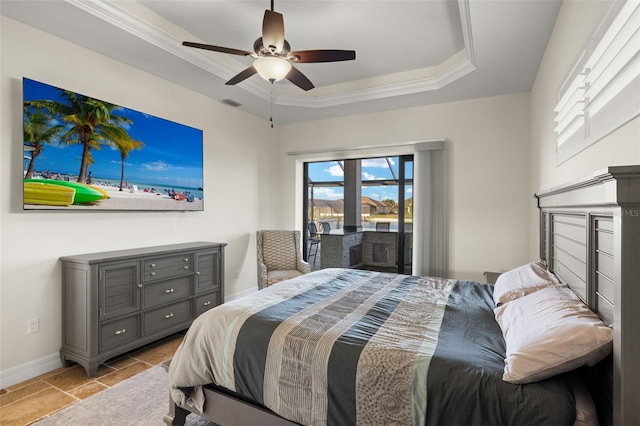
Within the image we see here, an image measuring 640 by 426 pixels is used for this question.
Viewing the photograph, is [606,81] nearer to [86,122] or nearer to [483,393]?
[483,393]

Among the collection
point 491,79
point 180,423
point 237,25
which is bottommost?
point 180,423

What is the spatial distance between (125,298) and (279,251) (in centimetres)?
199

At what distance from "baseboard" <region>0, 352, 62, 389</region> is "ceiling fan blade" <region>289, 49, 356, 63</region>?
3.03m

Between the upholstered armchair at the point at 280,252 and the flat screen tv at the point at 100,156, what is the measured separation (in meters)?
1.05

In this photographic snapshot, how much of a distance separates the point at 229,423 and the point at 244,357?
37 centimetres

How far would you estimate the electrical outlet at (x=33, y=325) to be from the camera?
2.50 meters

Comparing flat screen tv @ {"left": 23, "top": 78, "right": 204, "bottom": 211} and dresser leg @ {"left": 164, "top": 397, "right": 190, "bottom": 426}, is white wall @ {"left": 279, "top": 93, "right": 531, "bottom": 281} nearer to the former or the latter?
flat screen tv @ {"left": 23, "top": 78, "right": 204, "bottom": 211}

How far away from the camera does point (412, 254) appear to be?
174 inches

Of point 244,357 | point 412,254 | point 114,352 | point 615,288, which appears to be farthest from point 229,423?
point 412,254

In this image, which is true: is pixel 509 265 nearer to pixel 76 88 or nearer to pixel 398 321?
pixel 398 321

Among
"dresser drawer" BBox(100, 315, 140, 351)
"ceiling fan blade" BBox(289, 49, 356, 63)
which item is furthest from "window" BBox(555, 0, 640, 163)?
"dresser drawer" BBox(100, 315, 140, 351)

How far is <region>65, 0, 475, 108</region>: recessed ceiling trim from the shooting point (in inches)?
93.1

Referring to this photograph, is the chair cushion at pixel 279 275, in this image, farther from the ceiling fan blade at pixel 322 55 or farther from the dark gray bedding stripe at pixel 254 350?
the ceiling fan blade at pixel 322 55

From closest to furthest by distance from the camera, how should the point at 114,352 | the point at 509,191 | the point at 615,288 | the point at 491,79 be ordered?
the point at 615,288 → the point at 114,352 → the point at 491,79 → the point at 509,191
